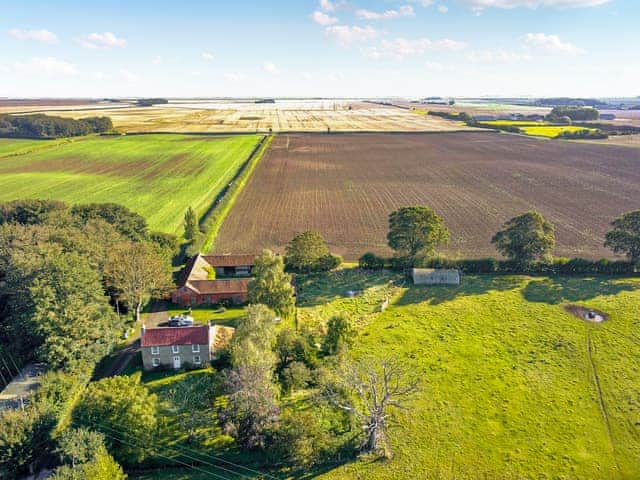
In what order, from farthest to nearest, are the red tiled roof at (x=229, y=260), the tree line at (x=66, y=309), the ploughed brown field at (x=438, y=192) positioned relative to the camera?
the ploughed brown field at (x=438, y=192)
the red tiled roof at (x=229, y=260)
the tree line at (x=66, y=309)

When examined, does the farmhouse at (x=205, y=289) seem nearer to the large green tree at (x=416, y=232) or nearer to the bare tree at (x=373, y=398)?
the bare tree at (x=373, y=398)

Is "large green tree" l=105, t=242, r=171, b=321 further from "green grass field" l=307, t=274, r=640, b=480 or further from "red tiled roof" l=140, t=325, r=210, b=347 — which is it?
"green grass field" l=307, t=274, r=640, b=480

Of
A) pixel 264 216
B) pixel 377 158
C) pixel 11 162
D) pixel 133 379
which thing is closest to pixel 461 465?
→ pixel 133 379

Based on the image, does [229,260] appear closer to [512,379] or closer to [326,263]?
[326,263]

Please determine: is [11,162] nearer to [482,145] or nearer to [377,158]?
[377,158]

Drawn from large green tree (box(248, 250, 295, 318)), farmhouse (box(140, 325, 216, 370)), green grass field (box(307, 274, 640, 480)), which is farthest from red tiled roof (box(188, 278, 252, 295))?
farmhouse (box(140, 325, 216, 370))

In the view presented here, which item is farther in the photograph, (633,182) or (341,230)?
(633,182)

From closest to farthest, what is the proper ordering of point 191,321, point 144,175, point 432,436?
1. point 432,436
2. point 191,321
3. point 144,175

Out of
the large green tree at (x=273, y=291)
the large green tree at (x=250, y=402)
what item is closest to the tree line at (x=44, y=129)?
the large green tree at (x=273, y=291)
